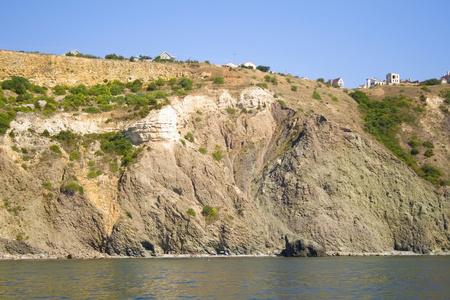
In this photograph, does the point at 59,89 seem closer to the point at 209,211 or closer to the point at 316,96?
the point at 209,211

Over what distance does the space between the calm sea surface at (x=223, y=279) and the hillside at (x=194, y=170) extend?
19.2ft

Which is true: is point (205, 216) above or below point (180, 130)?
below

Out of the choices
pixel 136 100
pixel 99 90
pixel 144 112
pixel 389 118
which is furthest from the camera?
pixel 389 118

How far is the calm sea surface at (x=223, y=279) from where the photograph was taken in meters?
27.4

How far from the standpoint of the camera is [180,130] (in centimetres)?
6206

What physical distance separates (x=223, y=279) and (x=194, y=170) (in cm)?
2390

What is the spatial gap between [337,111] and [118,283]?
4617 cm

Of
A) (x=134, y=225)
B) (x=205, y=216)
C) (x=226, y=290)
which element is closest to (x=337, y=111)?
(x=205, y=216)

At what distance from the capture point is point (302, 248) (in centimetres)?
5009

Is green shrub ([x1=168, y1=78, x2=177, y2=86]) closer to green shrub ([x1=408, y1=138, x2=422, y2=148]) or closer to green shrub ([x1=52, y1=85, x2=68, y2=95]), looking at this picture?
green shrub ([x1=52, y1=85, x2=68, y2=95])

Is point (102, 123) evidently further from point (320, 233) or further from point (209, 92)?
point (320, 233)

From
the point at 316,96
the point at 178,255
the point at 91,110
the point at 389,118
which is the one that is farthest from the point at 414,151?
the point at 91,110

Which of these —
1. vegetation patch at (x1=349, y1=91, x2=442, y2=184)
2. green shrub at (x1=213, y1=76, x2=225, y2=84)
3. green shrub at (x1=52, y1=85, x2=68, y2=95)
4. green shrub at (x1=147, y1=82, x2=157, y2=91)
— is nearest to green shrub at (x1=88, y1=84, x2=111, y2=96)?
green shrub at (x1=52, y1=85, x2=68, y2=95)

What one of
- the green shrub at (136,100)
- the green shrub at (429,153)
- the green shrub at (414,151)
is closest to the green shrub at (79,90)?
the green shrub at (136,100)
